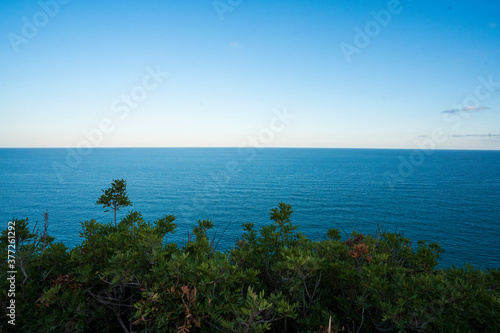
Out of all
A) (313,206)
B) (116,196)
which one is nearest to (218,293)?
(116,196)

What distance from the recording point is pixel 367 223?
53656 millimetres

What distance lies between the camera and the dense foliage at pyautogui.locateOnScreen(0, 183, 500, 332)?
5.47m

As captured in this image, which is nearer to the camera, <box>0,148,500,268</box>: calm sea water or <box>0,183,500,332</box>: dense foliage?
<box>0,183,500,332</box>: dense foliage

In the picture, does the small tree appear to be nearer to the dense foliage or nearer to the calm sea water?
the dense foliage

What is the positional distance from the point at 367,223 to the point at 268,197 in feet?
95.9

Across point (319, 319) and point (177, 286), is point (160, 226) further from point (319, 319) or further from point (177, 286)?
point (319, 319)

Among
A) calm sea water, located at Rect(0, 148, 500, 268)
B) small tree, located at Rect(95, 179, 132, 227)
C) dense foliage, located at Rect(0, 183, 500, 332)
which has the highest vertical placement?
small tree, located at Rect(95, 179, 132, 227)

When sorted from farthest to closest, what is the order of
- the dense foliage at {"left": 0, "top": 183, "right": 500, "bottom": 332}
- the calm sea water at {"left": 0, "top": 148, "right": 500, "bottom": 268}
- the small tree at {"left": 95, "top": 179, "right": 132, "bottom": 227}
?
1. the calm sea water at {"left": 0, "top": 148, "right": 500, "bottom": 268}
2. the small tree at {"left": 95, "top": 179, "right": 132, "bottom": 227}
3. the dense foliage at {"left": 0, "top": 183, "right": 500, "bottom": 332}

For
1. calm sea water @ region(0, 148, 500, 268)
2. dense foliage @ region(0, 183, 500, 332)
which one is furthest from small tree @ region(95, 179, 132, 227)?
calm sea water @ region(0, 148, 500, 268)

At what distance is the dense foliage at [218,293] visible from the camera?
18.0ft

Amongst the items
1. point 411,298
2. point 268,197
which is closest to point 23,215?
point 268,197

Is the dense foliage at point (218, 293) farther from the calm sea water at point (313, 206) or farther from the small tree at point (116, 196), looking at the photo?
the calm sea water at point (313, 206)

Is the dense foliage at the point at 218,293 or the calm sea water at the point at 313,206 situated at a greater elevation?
the dense foliage at the point at 218,293

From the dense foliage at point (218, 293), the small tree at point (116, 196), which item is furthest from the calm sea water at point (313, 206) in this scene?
the dense foliage at point (218, 293)
